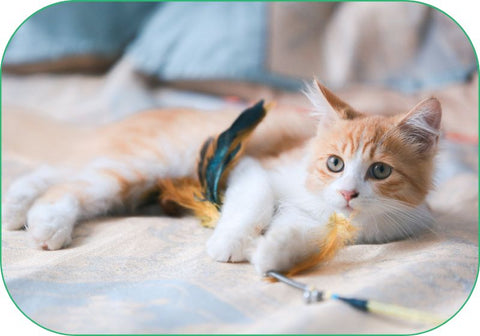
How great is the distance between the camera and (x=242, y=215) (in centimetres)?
126

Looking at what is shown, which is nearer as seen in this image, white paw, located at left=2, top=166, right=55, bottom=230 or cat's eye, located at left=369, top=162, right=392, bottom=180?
cat's eye, located at left=369, top=162, right=392, bottom=180

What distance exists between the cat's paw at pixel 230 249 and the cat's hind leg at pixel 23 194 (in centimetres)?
67

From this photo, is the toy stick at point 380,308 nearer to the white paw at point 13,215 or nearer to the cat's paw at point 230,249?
the cat's paw at point 230,249

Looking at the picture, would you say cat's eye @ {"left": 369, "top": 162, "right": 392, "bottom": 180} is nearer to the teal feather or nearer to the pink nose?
the pink nose

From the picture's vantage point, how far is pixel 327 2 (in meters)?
2.69

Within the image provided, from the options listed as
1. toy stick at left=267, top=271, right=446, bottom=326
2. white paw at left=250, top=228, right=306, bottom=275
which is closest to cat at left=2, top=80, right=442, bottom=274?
white paw at left=250, top=228, right=306, bottom=275

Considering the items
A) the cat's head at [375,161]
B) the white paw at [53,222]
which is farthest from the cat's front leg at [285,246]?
the white paw at [53,222]

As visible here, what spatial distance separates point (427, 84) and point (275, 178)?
151cm

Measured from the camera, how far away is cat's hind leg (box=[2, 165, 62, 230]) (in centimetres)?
148

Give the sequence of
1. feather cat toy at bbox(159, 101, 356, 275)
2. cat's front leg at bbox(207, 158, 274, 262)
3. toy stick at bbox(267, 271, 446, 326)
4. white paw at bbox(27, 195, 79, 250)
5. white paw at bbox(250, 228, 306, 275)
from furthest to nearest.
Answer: feather cat toy at bbox(159, 101, 356, 275)
white paw at bbox(27, 195, 79, 250)
cat's front leg at bbox(207, 158, 274, 262)
white paw at bbox(250, 228, 306, 275)
toy stick at bbox(267, 271, 446, 326)

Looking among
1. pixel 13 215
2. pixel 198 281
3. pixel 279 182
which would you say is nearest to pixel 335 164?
pixel 279 182

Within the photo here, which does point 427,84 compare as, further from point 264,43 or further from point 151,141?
point 151,141

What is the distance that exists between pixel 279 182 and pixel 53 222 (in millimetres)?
649

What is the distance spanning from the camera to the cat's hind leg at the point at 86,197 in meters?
1.32
